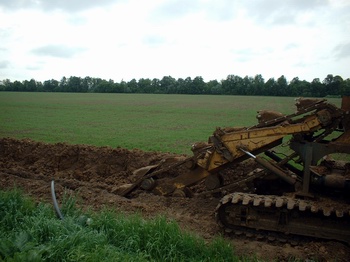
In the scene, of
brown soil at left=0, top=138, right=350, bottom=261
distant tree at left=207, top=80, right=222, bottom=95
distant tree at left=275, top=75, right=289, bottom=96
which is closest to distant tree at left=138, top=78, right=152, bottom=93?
distant tree at left=207, top=80, right=222, bottom=95

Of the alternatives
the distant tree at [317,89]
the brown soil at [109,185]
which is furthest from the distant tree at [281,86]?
the brown soil at [109,185]

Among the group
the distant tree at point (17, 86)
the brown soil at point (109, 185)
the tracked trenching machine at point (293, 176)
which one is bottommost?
the brown soil at point (109, 185)

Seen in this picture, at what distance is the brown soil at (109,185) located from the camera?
548cm

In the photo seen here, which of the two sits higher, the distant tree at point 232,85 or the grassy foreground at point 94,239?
the distant tree at point 232,85

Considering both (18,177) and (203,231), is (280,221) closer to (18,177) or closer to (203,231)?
(203,231)

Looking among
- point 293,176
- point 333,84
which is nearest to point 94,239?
point 293,176

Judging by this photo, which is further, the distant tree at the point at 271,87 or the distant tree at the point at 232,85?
the distant tree at the point at 232,85

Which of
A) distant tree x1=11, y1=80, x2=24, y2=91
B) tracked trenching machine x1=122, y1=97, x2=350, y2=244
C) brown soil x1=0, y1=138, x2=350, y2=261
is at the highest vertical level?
distant tree x1=11, y1=80, x2=24, y2=91

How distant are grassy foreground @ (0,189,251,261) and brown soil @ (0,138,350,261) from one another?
69 centimetres

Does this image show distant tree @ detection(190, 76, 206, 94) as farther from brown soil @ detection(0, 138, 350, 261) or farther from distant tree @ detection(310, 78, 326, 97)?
brown soil @ detection(0, 138, 350, 261)

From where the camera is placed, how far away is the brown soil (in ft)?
18.0

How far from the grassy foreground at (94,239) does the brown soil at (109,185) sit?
0.69 m

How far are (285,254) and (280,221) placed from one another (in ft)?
2.09

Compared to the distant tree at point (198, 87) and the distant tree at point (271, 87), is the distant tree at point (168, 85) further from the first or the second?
the distant tree at point (271, 87)
